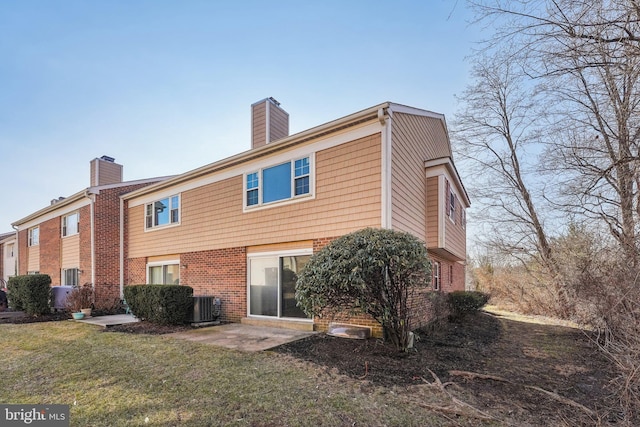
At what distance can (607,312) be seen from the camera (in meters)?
7.16

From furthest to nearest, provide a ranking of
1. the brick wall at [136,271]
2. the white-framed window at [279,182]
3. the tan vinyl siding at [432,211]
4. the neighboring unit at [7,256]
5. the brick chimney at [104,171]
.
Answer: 1. the neighboring unit at [7,256]
2. the brick chimney at [104,171]
3. the brick wall at [136,271]
4. the tan vinyl siding at [432,211]
5. the white-framed window at [279,182]

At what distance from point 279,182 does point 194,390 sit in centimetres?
624

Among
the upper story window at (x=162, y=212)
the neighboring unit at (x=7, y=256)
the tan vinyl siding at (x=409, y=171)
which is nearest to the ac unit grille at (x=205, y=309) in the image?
the upper story window at (x=162, y=212)

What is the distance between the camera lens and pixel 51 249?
749 inches

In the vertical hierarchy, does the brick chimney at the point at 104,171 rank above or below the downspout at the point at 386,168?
above

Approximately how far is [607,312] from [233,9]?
1204 centimetres

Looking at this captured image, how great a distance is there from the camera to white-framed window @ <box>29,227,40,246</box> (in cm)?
2103

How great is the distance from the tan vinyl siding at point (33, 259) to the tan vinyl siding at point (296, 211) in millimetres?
12989

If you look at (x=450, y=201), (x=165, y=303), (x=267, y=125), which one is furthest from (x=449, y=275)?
(x=165, y=303)

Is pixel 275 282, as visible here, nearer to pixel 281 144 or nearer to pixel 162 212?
pixel 281 144

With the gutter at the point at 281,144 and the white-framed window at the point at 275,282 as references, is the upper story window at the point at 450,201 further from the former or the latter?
the white-framed window at the point at 275,282

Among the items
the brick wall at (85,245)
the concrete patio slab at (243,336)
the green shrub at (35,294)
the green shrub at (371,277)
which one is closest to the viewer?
the green shrub at (371,277)

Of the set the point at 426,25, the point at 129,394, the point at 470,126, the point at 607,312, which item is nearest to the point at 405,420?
the point at 129,394

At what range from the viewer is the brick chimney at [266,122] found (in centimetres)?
1155
